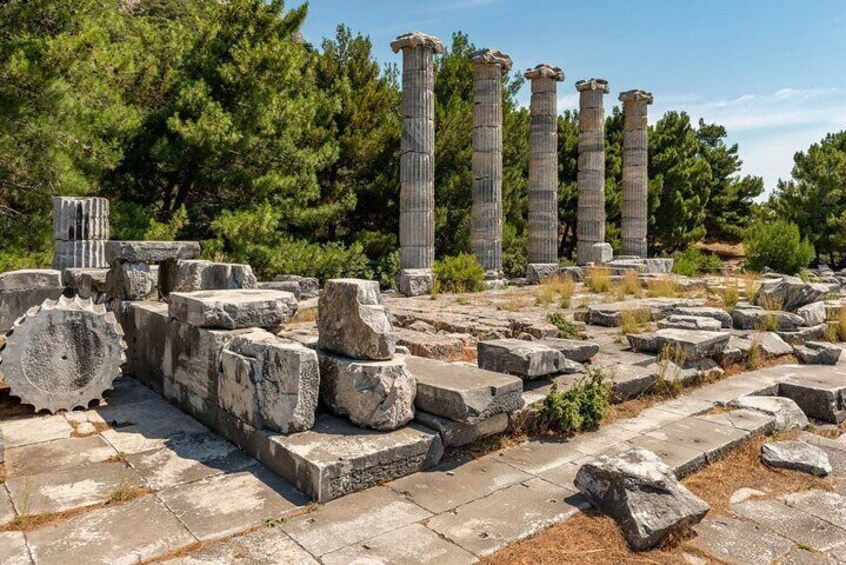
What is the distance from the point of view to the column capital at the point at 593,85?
23.0 m

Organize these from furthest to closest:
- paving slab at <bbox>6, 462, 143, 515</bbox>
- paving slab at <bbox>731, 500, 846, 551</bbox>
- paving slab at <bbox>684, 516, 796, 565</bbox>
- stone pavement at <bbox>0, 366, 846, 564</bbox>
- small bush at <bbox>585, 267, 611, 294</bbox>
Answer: small bush at <bbox>585, 267, 611, 294</bbox> → paving slab at <bbox>6, 462, 143, 515</bbox> → paving slab at <bbox>731, 500, 846, 551</bbox> → paving slab at <bbox>684, 516, 796, 565</bbox> → stone pavement at <bbox>0, 366, 846, 564</bbox>

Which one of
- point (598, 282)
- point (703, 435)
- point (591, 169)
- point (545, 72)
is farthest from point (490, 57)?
point (703, 435)

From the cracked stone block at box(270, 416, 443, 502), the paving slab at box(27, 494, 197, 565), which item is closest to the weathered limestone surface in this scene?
the cracked stone block at box(270, 416, 443, 502)

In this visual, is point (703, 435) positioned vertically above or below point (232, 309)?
below

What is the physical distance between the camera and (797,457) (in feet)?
15.5

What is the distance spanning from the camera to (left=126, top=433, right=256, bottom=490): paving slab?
4109mm

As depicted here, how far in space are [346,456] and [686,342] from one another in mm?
4847

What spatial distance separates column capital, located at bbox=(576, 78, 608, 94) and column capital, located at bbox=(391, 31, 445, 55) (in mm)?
7452

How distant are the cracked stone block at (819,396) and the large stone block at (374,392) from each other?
446 centimetres

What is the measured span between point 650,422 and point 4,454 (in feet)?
17.0

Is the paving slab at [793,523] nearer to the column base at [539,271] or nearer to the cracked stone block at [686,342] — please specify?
the cracked stone block at [686,342]

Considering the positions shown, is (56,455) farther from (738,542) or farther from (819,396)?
(819,396)

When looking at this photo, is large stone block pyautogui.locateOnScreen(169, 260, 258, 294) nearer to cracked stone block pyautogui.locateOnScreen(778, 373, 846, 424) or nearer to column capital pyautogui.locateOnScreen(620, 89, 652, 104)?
cracked stone block pyautogui.locateOnScreen(778, 373, 846, 424)

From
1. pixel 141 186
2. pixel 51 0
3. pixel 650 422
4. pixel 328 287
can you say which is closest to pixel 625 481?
pixel 650 422
